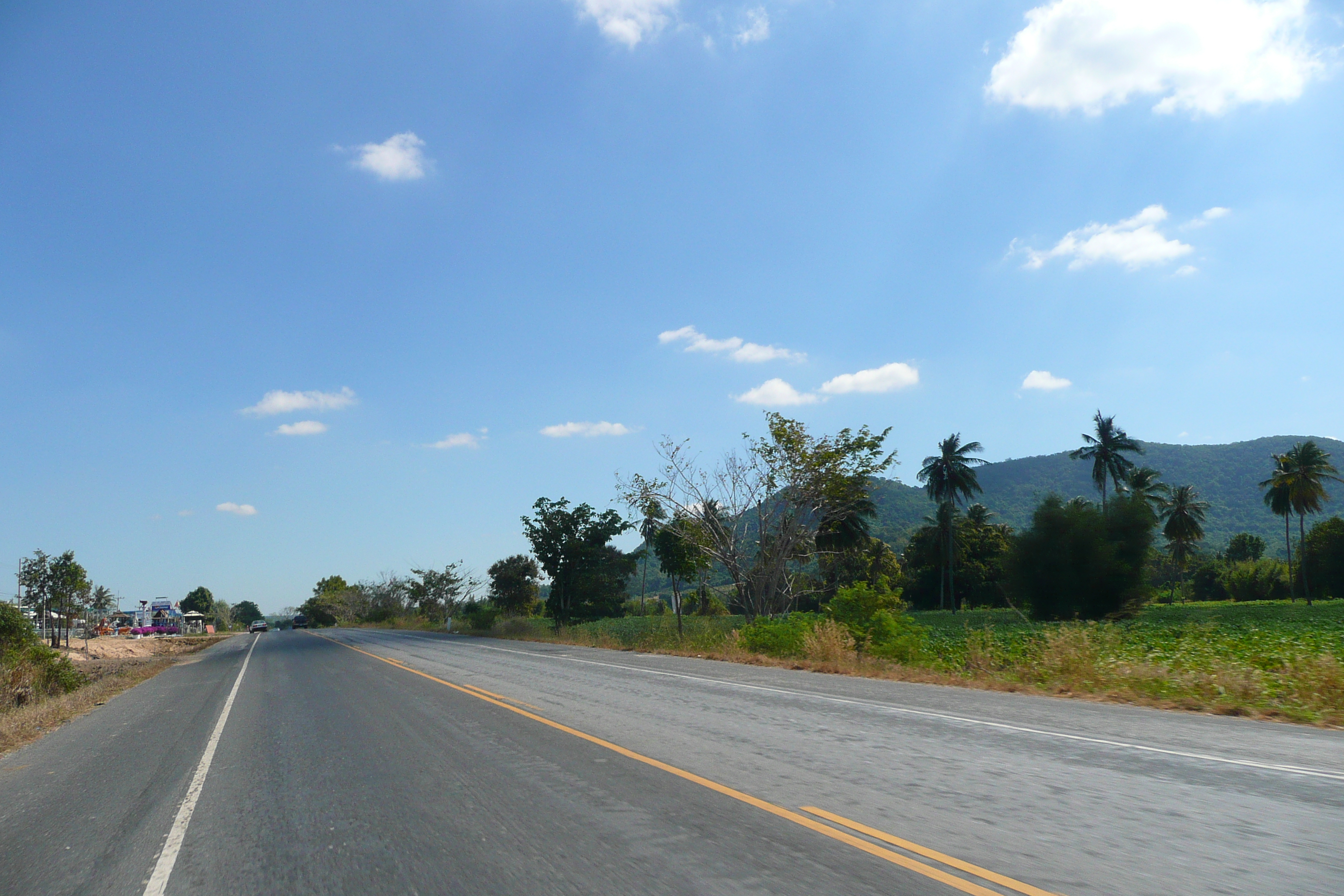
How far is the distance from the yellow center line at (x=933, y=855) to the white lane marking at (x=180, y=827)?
4152 mm

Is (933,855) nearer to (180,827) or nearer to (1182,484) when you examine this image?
(180,827)

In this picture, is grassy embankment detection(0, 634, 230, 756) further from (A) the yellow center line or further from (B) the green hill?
(B) the green hill

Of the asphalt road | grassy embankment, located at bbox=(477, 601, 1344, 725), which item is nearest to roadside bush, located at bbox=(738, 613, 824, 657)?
grassy embankment, located at bbox=(477, 601, 1344, 725)

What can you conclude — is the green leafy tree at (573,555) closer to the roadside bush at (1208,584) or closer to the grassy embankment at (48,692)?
Answer: the grassy embankment at (48,692)

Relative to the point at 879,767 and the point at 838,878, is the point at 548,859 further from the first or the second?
the point at 879,767

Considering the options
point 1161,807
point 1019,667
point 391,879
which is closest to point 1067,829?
point 1161,807

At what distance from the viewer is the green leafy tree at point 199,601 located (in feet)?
522

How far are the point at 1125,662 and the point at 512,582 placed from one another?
54763 millimetres

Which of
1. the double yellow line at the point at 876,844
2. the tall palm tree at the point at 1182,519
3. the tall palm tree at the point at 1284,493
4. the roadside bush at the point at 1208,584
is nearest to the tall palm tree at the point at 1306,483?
the tall palm tree at the point at 1284,493

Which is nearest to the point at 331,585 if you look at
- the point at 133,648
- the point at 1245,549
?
the point at 133,648

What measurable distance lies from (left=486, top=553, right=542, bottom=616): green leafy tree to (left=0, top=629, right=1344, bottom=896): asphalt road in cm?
5187

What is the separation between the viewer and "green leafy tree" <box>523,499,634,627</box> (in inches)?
1663

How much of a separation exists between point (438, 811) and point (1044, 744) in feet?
18.5

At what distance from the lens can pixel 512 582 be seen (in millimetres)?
62531
